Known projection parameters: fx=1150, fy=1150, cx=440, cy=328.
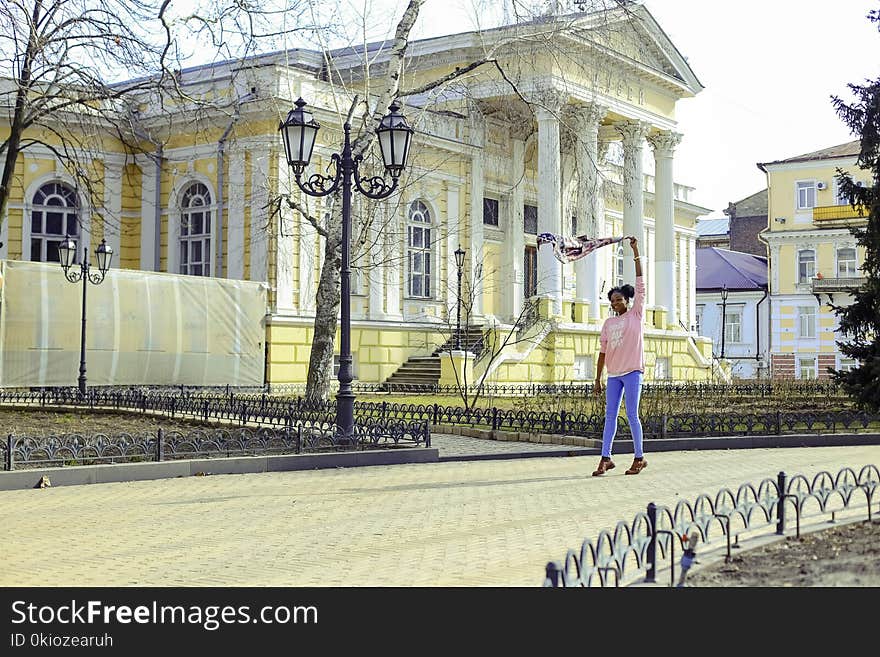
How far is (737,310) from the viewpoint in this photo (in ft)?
209

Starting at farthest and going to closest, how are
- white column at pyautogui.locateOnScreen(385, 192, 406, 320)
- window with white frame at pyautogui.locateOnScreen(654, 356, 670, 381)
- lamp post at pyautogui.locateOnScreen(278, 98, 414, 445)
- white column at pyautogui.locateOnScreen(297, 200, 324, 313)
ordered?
window with white frame at pyautogui.locateOnScreen(654, 356, 670, 381) → white column at pyautogui.locateOnScreen(385, 192, 406, 320) → white column at pyautogui.locateOnScreen(297, 200, 324, 313) → lamp post at pyautogui.locateOnScreen(278, 98, 414, 445)

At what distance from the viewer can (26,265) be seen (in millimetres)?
27000

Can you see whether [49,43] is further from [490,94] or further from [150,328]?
[490,94]

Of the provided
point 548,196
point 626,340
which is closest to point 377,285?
point 548,196

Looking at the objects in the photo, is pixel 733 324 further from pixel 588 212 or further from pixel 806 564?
pixel 806 564

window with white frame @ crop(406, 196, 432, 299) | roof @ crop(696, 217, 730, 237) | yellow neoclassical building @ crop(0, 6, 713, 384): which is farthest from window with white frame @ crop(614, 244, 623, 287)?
roof @ crop(696, 217, 730, 237)

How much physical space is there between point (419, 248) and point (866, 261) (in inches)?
657

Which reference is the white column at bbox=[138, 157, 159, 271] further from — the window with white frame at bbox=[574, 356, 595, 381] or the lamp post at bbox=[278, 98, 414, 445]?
the lamp post at bbox=[278, 98, 414, 445]

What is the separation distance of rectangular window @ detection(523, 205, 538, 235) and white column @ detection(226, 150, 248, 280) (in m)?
12.5

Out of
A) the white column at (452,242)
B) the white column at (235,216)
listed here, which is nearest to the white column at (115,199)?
the white column at (235,216)

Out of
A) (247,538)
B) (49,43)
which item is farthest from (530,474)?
(49,43)

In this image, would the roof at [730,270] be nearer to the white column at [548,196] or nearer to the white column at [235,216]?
the white column at [548,196]

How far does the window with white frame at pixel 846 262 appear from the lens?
55094 mm

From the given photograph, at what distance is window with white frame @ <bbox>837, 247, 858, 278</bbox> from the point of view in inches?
2169
